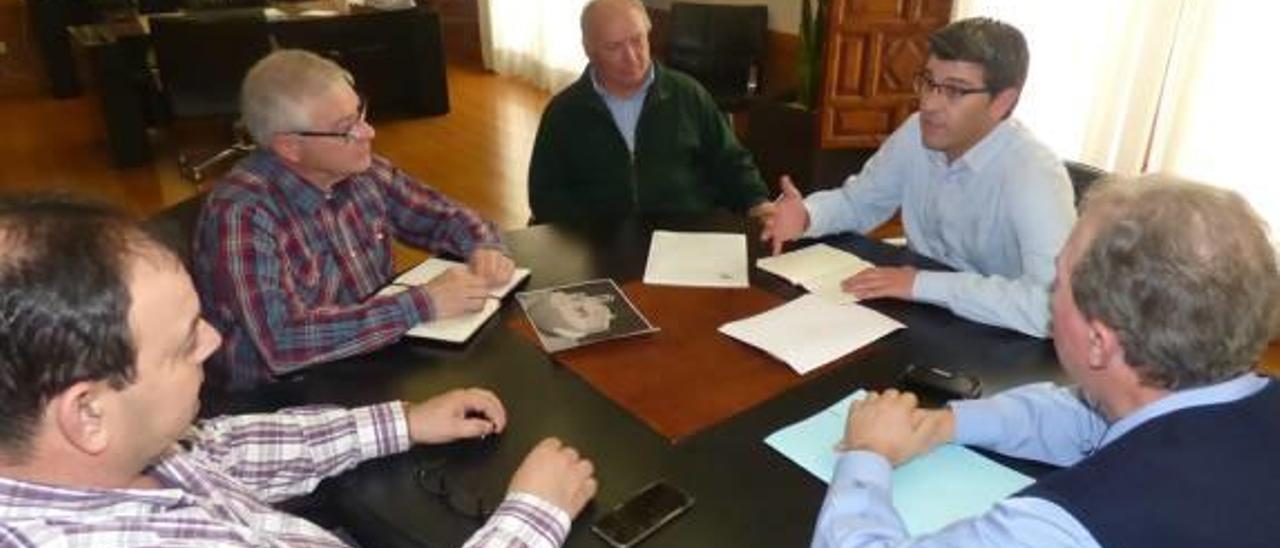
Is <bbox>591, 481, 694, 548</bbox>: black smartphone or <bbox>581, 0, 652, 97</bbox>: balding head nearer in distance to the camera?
<bbox>591, 481, 694, 548</bbox>: black smartphone

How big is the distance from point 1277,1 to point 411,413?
2.92 m

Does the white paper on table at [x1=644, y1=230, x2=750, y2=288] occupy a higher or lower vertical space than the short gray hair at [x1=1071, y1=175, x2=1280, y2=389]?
lower

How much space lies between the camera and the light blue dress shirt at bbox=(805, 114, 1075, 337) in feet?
5.46

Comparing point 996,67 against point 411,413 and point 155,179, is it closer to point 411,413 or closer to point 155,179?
point 411,413

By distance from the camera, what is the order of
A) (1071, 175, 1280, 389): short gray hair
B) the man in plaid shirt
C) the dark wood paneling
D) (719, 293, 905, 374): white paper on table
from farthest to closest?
1. the dark wood paneling
2. (719, 293, 905, 374): white paper on table
3. (1071, 175, 1280, 389): short gray hair
4. the man in plaid shirt

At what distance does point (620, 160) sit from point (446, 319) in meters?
1.18

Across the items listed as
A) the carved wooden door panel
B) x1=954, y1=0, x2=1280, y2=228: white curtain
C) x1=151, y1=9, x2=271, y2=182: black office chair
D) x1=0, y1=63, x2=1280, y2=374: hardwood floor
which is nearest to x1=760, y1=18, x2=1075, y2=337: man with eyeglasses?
x1=954, y1=0, x2=1280, y2=228: white curtain

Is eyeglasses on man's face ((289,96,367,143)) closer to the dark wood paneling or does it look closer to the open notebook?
the open notebook

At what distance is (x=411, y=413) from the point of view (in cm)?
130

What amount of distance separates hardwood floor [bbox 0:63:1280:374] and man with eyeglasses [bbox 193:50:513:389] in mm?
1946

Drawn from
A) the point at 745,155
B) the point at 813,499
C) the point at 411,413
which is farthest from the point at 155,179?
the point at 813,499

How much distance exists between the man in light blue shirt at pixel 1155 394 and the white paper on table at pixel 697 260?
735mm

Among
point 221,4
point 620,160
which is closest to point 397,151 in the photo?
point 221,4

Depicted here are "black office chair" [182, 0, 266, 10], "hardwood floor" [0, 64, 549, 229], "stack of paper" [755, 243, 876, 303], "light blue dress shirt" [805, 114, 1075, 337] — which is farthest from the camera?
"black office chair" [182, 0, 266, 10]
